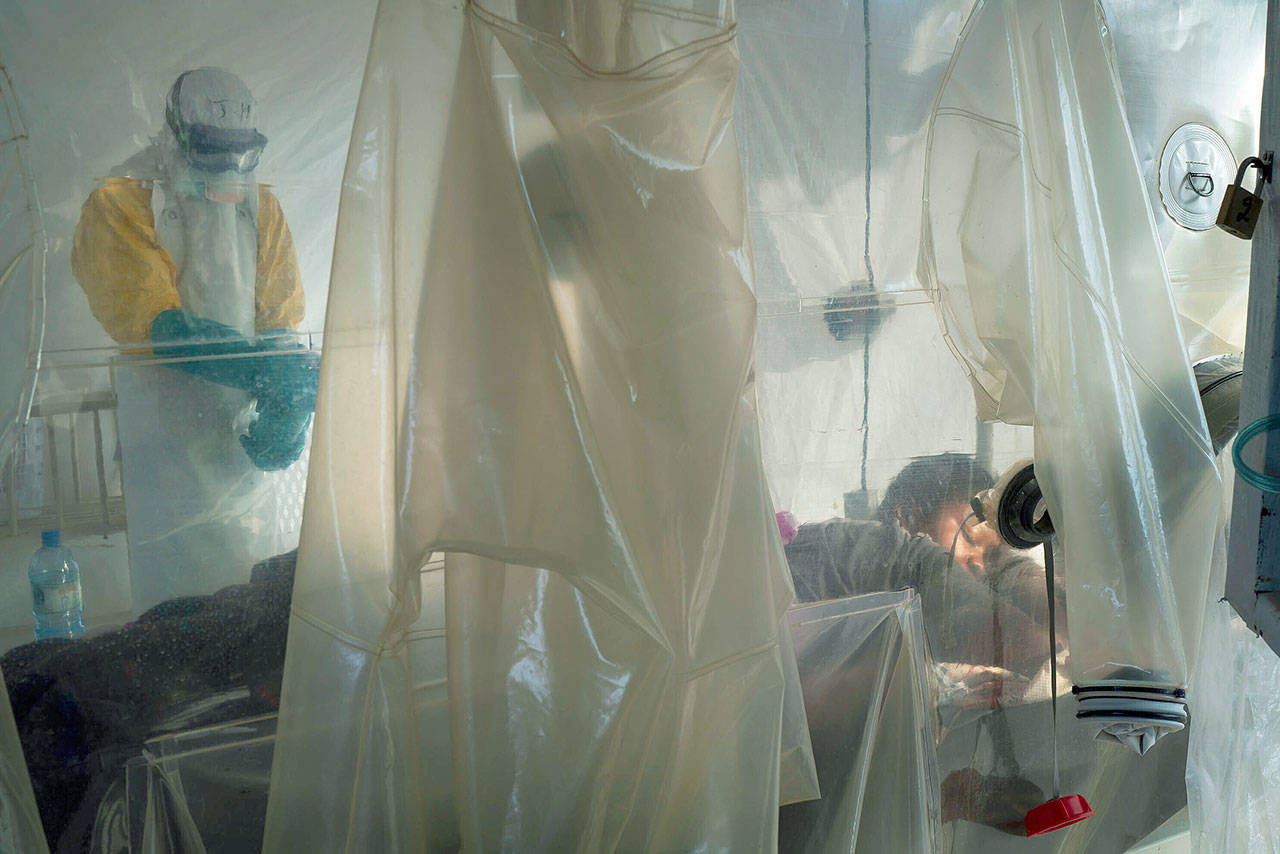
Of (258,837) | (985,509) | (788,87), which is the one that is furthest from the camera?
(985,509)

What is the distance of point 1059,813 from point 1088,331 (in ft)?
2.27

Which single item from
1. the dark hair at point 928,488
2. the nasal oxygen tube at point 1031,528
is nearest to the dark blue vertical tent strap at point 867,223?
the dark hair at point 928,488

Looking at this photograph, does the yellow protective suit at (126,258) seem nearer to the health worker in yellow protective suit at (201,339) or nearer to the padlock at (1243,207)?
the health worker in yellow protective suit at (201,339)

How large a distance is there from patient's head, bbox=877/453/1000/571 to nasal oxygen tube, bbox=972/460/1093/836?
0.02 meters

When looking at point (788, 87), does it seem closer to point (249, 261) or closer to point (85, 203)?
point (249, 261)

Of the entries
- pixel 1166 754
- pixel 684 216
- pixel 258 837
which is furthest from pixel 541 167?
pixel 1166 754

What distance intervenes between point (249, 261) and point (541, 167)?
302 millimetres

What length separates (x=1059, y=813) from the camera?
1.22 metres

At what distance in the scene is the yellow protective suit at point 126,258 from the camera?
2.56 feet

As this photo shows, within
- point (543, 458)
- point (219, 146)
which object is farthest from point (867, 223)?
point (219, 146)

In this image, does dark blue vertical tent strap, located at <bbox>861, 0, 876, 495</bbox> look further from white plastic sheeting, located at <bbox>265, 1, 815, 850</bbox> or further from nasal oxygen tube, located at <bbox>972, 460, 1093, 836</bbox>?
white plastic sheeting, located at <bbox>265, 1, 815, 850</bbox>

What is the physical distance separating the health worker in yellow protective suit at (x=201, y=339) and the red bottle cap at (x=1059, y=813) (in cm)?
108

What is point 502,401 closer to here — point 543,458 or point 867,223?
point 543,458

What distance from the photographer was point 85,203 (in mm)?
776
